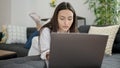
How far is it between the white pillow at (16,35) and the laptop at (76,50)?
10.4ft

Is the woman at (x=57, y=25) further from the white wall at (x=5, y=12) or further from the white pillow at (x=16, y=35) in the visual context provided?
the white wall at (x=5, y=12)

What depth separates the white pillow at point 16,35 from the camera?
13.7 feet

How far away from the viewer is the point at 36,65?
1662mm

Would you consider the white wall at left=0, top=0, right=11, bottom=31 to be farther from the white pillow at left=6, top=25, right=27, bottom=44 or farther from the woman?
the woman

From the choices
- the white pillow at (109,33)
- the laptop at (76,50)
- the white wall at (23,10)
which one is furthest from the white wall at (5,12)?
the laptop at (76,50)

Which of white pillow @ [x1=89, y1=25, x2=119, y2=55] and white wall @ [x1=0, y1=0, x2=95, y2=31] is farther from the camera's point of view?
white wall @ [x1=0, y1=0, x2=95, y2=31]

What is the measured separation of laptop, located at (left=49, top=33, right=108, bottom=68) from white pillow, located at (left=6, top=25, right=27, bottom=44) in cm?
316

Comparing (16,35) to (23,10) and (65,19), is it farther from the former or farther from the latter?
(65,19)

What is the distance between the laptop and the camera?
109cm

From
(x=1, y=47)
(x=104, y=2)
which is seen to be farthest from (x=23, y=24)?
(x=104, y=2)

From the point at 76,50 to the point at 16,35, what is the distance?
10.6 ft

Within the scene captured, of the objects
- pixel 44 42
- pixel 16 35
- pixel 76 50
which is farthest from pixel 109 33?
pixel 16 35

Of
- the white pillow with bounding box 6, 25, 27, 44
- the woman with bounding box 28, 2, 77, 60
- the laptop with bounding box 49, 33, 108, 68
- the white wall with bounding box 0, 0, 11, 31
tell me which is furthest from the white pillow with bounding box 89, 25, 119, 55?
the white wall with bounding box 0, 0, 11, 31

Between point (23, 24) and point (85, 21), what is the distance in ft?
5.49
